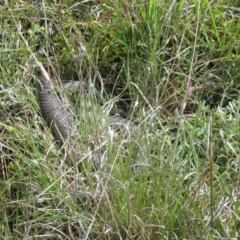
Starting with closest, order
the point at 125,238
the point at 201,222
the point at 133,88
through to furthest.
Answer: the point at 201,222 < the point at 125,238 < the point at 133,88

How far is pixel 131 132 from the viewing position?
8.16ft

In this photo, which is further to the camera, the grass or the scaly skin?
the scaly skin

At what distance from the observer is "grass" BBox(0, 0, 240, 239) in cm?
230

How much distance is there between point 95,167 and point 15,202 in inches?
11.6

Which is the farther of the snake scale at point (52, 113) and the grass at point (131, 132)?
the snake scale at point (52, 113)

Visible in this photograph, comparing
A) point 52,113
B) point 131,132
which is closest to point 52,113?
point 52,113

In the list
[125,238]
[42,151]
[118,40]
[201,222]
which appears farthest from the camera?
[118,40]

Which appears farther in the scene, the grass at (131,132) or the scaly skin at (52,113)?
the scaly skin at (52,113)

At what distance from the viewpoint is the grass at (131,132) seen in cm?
230

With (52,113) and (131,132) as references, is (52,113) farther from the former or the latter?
(131,132)

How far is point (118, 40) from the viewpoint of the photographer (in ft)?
10.6

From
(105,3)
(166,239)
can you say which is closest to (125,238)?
(166,239)

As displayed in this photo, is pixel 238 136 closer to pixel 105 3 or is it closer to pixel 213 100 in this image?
pixel 213 100

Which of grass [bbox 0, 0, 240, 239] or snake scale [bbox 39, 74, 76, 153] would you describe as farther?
snake scale [bbox 39, 74, 76, 153]
